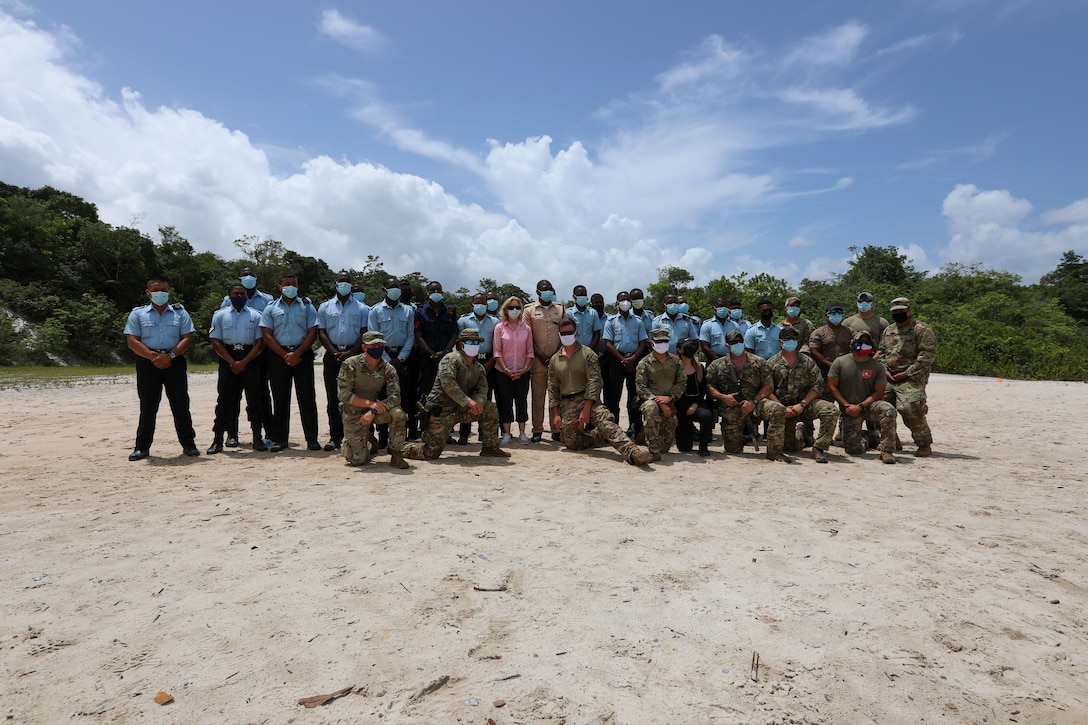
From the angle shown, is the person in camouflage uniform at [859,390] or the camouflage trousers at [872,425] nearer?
the camouflage trousers at [872,425]

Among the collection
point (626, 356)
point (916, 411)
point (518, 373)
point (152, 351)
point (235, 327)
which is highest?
point (235, 327)

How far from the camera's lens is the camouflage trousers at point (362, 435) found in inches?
275

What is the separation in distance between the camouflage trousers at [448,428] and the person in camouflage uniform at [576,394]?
1084mm

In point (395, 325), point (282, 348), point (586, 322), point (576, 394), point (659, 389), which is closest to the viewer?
point (282, 348)

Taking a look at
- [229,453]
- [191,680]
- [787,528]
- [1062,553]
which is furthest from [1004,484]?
[229,453]

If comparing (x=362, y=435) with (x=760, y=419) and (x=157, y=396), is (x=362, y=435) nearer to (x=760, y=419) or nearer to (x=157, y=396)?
(x=157, y=396)

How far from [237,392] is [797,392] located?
7.88 meters

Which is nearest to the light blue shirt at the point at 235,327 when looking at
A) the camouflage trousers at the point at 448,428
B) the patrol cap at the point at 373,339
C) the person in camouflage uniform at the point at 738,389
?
the patrol cap at the point at 373,339

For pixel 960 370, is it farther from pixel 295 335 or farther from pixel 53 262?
pixel 53 262

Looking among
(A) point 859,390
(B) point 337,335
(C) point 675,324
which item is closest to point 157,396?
(B) point 337,335

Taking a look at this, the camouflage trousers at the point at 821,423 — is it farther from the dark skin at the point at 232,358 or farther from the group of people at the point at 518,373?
the dark skin at the point at 232,358

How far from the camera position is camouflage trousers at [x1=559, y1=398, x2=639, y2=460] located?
7750 millimetres

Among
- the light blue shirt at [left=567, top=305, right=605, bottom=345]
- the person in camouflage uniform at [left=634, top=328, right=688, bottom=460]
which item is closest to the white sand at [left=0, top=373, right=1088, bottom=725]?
the person in camouflage uniform at [left=634, top=328, right=688, bottom=460]

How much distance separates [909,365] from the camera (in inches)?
329
